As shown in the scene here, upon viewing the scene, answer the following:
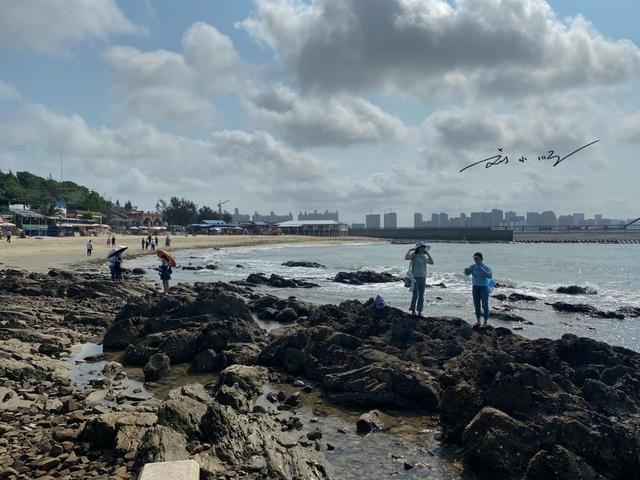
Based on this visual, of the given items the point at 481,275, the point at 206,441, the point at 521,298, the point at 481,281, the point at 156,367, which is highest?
the point at 481,275

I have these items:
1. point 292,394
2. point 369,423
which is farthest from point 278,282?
point 369,423

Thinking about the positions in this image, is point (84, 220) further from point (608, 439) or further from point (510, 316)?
point (608, 439)

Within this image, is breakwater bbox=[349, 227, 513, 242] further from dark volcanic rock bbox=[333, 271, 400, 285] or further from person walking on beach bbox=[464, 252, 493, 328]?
person walking on beach bbox=[464, 252, 493, 328]

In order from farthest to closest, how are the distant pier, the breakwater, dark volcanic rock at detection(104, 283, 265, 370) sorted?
the distant pier, the breakwater, dark volcanic rock at detection(104, 283, 265, 370)

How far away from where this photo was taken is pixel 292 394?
32.3ft

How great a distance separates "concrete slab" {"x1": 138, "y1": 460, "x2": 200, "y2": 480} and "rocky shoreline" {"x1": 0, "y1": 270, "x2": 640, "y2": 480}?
2.80 feet

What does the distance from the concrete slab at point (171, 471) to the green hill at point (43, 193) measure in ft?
366

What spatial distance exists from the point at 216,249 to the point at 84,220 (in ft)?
154

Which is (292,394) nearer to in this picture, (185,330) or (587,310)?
(185,330)

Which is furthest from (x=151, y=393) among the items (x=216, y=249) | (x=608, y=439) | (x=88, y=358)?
(x=216, y=249)

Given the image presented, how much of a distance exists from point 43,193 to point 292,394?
13718 cm

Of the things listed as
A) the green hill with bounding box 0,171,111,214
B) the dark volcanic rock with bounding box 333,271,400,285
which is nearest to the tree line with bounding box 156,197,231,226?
the green hill with bounding box 0,171,111,214

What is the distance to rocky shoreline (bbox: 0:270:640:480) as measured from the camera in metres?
6.41

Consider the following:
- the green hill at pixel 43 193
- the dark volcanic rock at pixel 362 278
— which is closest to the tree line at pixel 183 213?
the green hill at pixel 43 193
